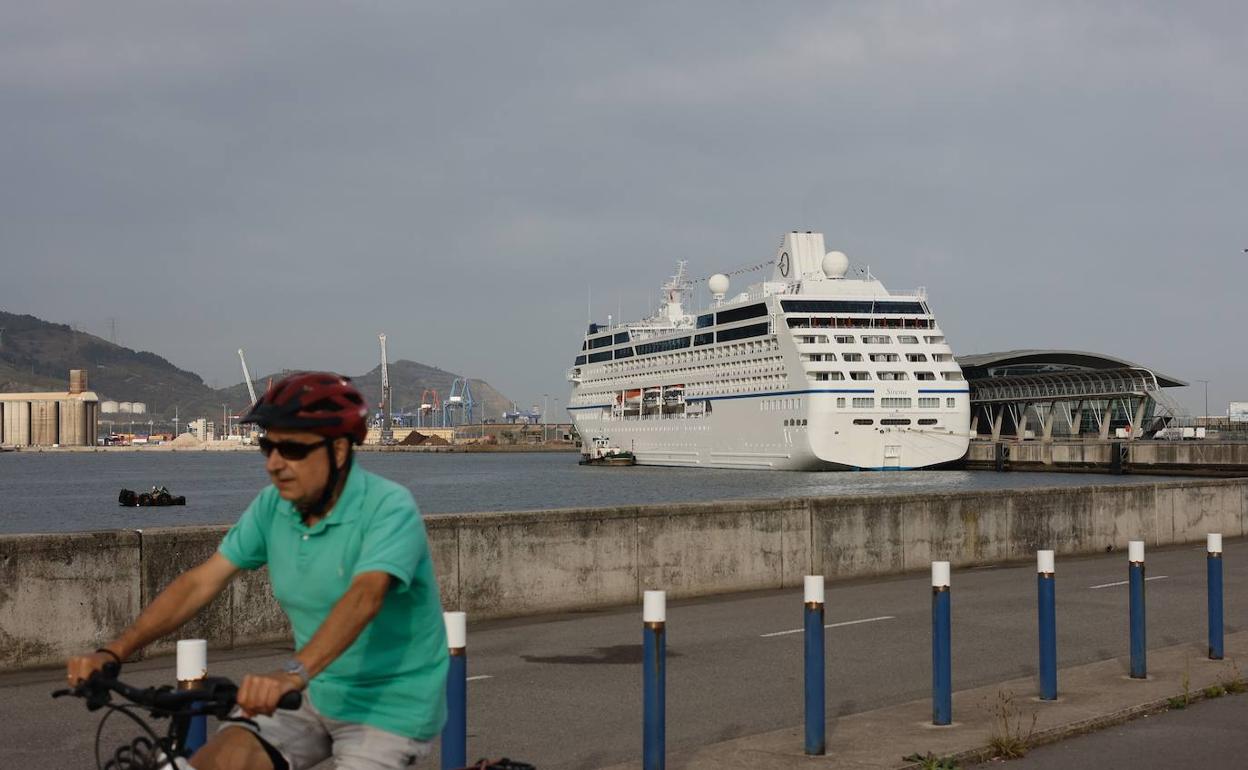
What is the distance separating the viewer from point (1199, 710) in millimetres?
8984

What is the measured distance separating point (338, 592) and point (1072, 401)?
131 m

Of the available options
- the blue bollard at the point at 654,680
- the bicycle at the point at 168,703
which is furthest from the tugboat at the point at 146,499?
the bicycle at the point at 168,703

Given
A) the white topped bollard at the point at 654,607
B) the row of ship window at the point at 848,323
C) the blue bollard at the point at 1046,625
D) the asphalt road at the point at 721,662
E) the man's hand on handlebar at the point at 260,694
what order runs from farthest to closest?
the row of ship window at the point at 848,323 < the blue bollard at the point at 1046,625 < the asphalt road at the point at 721,662 < the white topped bollard at the point at 654,607 < the man's hand on handlebar at the point at 260,694

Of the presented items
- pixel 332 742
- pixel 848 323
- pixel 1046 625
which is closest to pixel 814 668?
pixel 1046 625

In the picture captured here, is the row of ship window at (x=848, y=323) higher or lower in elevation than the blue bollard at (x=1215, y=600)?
higher

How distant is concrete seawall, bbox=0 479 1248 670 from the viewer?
36.7ft

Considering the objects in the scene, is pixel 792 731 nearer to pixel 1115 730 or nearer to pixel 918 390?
pixel 1115 730

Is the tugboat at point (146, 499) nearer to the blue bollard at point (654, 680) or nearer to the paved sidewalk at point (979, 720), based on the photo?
the paved sidewalk at point (979, 720)

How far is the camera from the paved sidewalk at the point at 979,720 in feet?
24.0

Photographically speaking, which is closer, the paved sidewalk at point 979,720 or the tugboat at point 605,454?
the paved sidewalk at point 979,720

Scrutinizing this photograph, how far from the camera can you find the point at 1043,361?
429ft

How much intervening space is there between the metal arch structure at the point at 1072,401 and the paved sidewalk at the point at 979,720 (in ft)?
348

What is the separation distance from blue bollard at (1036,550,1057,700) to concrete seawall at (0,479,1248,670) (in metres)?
6.21

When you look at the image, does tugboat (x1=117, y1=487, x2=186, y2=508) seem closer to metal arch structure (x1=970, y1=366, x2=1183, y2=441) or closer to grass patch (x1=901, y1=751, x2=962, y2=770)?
grass patch (x1=901, y1=751, x2=962, y2=770)
